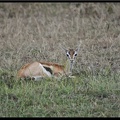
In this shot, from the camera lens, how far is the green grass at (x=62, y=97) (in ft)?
22.7

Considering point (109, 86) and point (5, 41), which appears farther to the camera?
point (5, 41)

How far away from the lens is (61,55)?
9.55 meters

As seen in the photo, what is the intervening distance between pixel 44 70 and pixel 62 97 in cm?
100

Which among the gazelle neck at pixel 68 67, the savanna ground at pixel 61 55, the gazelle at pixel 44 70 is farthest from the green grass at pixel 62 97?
the gazelle neck at pixel 68 67

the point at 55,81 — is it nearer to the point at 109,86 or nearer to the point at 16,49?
the point at 109,86

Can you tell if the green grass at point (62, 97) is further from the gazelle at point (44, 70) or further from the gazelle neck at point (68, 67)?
the gazelle neck at point (68, 67)

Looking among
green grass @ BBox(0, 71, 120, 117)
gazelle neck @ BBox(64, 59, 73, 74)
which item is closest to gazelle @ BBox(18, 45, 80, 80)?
gazelle neck @ BBox(64, 59, 73, 74)

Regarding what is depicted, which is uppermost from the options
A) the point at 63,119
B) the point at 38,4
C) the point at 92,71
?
the point at 38,4

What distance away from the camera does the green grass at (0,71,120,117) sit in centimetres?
693

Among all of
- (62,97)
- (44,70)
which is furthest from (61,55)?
(62,97)

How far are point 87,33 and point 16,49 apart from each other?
6.33 feet

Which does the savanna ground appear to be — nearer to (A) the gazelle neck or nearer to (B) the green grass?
(B) the green grass

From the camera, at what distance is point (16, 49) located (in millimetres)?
10094

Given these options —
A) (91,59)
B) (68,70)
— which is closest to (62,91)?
(68,70)
